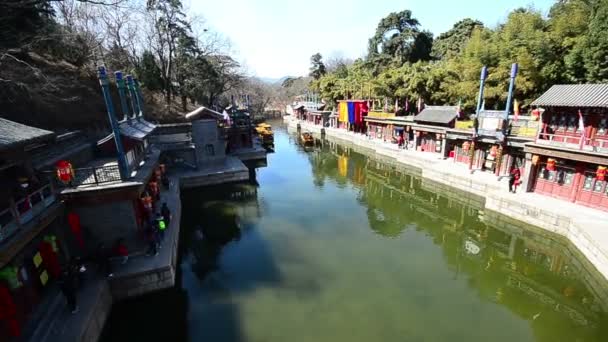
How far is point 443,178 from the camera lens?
23922 millimetres

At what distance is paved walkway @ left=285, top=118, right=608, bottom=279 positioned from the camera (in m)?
12.9

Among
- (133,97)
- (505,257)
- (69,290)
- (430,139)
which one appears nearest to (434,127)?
(430,139)

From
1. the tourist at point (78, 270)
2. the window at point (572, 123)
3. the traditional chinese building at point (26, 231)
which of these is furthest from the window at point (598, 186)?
the traditional chinese building at point (26, 231)

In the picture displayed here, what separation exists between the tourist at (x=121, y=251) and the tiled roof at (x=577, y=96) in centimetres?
2163

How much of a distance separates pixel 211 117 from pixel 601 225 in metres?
25.8

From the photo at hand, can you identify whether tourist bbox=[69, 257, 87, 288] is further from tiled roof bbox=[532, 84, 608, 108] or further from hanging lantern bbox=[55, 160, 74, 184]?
tiled roof bbox=[532, 84, 608, 108]

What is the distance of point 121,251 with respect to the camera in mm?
10828

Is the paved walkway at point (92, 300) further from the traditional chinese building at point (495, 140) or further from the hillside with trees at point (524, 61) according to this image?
the hillside with trees at point (524, 61)

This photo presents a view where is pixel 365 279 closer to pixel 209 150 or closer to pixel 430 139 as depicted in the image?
pixel 209 150

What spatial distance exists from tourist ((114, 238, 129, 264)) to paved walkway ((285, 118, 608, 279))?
18477 millimetres

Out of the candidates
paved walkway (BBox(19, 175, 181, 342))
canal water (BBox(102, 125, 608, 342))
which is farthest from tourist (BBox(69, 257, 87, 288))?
canal water (BBox(102, 125, 608, 342))

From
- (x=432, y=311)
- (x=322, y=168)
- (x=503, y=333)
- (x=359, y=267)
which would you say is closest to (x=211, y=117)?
(x=322, y=168)

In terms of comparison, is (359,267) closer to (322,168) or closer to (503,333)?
(503,333)

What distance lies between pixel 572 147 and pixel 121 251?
21865 mm
